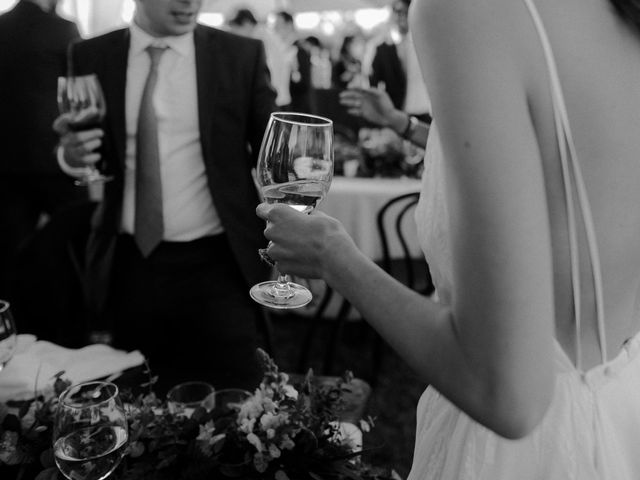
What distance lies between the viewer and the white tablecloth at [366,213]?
9.99 ft

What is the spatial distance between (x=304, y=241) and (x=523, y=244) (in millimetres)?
283

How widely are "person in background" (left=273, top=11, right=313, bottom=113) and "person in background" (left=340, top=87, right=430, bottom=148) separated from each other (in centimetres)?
318

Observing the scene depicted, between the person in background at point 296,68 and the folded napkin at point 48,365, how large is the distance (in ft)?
13.2

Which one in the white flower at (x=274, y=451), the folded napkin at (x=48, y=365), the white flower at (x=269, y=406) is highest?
the white flower at (x=269, y=406)

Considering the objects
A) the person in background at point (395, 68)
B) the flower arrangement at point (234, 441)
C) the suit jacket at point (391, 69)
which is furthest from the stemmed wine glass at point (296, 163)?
the suit jacket at point (391, 69)

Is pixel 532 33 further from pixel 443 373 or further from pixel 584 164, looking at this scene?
pixel 443 373

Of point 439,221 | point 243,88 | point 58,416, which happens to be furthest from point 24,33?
point 439,221

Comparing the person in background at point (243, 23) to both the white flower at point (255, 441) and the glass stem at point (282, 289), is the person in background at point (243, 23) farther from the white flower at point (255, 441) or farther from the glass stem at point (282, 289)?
the white flower at point (255, 441)

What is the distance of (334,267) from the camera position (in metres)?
0.70

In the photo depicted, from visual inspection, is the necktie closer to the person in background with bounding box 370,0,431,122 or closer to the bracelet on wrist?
the bracelet on wrist

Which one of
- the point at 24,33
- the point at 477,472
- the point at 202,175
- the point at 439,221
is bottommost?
the point at 477,472

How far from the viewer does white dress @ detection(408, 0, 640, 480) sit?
2.42 ft

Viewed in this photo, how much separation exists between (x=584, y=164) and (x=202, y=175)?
165 centimetres

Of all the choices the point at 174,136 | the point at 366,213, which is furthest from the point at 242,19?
the point at 174,136
